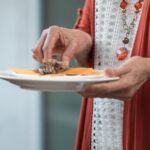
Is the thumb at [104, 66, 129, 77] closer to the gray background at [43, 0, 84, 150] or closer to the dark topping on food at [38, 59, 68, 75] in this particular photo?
A: the dark topping on food at [38, 59, 68, 75]

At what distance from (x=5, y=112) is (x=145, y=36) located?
982 millimetres

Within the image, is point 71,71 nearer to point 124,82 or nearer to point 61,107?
point 124,82

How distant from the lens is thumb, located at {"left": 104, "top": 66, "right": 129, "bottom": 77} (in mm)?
550

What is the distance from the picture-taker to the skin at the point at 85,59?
58 centimetres

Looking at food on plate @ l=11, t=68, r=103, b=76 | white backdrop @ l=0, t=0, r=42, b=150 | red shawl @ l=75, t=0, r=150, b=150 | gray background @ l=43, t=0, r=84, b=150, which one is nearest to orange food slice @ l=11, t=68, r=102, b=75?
food on plate @ l=11, t=68, r=103, b=76

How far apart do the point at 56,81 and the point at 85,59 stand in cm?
33

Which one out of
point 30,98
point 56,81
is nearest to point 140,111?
point 56,81

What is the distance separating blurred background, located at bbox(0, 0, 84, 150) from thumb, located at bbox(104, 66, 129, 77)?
85cm

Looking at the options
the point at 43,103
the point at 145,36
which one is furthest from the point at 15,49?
the point at 145,36

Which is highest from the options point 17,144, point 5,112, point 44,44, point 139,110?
point 44,44

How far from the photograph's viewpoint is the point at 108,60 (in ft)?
2.49

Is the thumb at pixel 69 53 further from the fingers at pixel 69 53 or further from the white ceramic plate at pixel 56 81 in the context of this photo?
the white ceramic plate at pixel 56 81

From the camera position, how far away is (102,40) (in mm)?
773

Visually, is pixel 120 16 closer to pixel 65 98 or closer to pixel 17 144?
pixel 65 98
